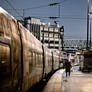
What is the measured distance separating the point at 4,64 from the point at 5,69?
5.6 inches

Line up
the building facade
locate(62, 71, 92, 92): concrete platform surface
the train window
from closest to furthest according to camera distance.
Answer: the train window
locate(62, 71, 92, 92): concrete platform surface
the building facade

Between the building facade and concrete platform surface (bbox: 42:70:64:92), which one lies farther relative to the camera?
the building facade

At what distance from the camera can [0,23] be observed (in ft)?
18.9

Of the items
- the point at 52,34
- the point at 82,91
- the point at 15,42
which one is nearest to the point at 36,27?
the point at 52,34

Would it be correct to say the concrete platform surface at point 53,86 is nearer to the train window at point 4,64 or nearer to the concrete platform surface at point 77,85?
the concrete platform surface at point 77,85

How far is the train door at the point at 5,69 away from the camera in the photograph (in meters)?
5.47

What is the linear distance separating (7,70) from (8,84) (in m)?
0.33

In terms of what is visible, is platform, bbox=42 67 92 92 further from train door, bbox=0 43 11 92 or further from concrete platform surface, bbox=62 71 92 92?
train door, bbox=0 43 11 92

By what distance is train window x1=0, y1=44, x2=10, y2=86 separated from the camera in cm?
547

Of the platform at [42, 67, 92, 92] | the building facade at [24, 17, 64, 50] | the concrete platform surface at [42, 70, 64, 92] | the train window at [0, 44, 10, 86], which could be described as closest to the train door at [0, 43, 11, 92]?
the train window at [0, 44, 10, 86]

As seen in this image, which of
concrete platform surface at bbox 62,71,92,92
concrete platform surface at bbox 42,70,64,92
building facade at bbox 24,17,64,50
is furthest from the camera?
building facade at bbox 24,17,64,50

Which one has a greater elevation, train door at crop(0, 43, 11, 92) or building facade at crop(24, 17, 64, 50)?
building facade at crop(24, 17, 64, 50)

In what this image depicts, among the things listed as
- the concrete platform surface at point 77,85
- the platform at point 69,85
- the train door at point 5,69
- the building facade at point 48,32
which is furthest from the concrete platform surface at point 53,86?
the building facade at point 48,32

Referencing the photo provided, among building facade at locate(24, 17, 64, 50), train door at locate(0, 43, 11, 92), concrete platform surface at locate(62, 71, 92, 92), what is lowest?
concrete platform surface at locate(62, 71, 92, 92)
